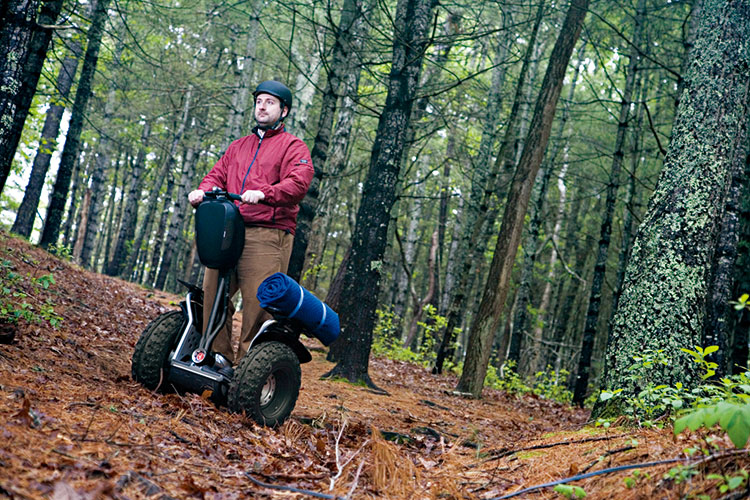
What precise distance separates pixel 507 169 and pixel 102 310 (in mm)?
10038

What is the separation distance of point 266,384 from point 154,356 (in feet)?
2.72

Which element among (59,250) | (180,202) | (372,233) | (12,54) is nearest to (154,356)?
(12,54)

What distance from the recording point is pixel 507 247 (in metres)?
8.56

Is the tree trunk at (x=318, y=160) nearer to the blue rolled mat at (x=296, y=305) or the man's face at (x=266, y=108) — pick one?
the man's face at (x=266, y=108)

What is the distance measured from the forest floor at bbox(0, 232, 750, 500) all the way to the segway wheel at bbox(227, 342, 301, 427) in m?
0.10

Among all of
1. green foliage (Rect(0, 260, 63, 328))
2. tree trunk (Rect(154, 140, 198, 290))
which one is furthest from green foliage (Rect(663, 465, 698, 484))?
tree trunk (Rect(154, 140, 198, 290))

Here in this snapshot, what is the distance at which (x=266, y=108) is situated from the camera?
4477 mm

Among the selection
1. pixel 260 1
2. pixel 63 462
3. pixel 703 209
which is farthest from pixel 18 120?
pixel 260 1

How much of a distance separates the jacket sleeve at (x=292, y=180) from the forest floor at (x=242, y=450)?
5.08 ft

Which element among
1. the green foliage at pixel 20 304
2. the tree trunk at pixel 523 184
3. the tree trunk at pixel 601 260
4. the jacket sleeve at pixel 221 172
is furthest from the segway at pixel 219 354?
the tree trunk at pixel 601 260

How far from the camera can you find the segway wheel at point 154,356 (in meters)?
3.99

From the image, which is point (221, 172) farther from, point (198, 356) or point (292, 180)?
point (198, 356)

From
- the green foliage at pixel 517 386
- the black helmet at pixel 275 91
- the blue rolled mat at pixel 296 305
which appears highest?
the black helmet at pixel 275 91

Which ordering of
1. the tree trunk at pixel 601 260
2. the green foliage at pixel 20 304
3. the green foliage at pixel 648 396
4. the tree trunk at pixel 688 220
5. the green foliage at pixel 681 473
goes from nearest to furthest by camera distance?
1. the green foliage at pixel 681 473
2. the green foliage at pixel 648 396
3. the tree trunk at pixel 688 220
4. the green foliage at pixel 20 304
5. the tree trunk at pixel 601 260
